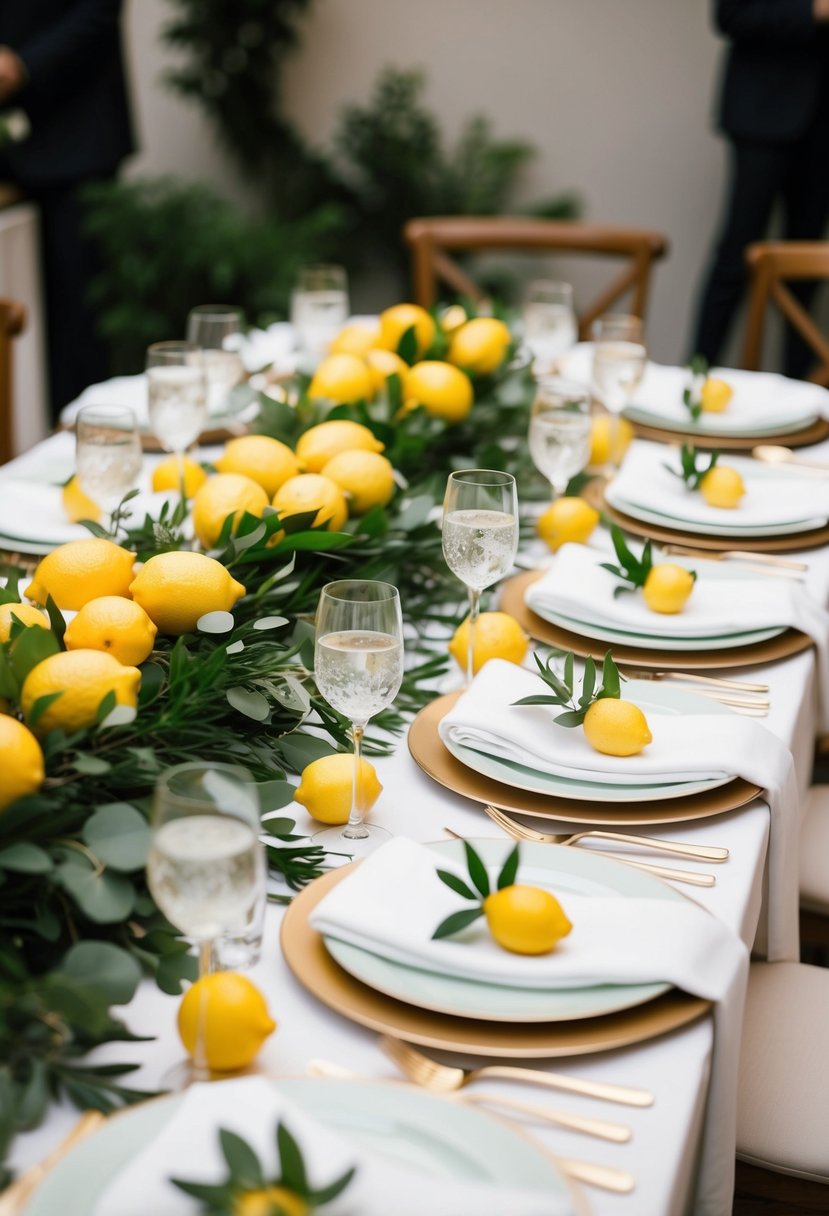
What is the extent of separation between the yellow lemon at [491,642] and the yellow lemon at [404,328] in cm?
76

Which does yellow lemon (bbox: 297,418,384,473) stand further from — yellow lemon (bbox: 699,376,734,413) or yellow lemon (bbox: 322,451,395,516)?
yellow lemon (bbox: 699,376,734,413)

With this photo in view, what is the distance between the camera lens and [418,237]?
316 cm

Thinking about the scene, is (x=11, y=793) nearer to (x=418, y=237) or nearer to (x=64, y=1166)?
(x=64, y=1166)

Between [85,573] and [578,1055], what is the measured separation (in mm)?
607

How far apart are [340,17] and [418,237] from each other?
231 centimetres

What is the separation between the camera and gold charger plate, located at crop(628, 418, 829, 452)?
2104 millimetres

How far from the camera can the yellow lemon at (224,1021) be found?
787 millimetres

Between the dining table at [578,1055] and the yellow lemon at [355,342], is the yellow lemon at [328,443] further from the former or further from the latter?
the dining table at [578,1055]

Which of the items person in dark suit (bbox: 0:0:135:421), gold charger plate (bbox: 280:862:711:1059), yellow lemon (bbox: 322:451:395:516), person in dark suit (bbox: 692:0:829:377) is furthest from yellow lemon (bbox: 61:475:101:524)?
person in dark suit (bbox: 692:0:829:377)

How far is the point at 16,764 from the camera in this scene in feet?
2.81

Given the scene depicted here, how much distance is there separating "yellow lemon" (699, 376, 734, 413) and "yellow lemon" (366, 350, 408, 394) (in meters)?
0.53

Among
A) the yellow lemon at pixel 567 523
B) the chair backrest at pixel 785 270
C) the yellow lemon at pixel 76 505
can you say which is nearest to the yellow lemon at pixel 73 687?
the yellow lemon at pixel 76 505

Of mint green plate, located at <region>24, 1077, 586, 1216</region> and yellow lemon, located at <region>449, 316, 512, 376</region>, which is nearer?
mint green plate, located at <region>24, 1077, 586, 1216</region>

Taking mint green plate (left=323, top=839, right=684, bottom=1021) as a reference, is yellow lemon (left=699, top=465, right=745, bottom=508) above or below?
above
